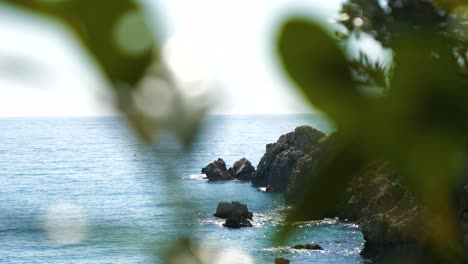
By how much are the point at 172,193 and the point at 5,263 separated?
1728 inches

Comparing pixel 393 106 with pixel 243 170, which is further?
pixel 243 170

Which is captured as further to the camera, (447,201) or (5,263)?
(5,263)

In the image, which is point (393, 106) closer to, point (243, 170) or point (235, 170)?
point (243, 170)

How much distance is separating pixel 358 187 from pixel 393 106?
0.13 m

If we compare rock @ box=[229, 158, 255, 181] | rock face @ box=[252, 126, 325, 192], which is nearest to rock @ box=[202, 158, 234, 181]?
rock @ box=[229, 158, 255, 181]

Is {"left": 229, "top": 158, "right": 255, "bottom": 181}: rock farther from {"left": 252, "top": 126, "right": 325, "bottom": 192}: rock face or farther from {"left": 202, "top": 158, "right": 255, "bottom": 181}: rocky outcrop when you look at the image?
{"left": 252, "top": 126, "right": 325, "bottom": 192}: rock face

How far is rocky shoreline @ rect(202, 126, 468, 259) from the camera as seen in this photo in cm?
49

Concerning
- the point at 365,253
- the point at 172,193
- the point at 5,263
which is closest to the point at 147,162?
the point at 172,193

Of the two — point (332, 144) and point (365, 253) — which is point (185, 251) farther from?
point (365, 253)

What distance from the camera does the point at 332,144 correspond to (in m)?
0.46

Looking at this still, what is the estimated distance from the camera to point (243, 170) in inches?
2916

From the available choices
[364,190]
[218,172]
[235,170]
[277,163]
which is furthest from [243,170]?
[364,190]

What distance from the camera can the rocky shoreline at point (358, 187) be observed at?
485 millimetres

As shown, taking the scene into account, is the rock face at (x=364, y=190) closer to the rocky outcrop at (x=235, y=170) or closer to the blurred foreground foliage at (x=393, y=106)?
the blurred foreground foliage at (x=393, y=106)
